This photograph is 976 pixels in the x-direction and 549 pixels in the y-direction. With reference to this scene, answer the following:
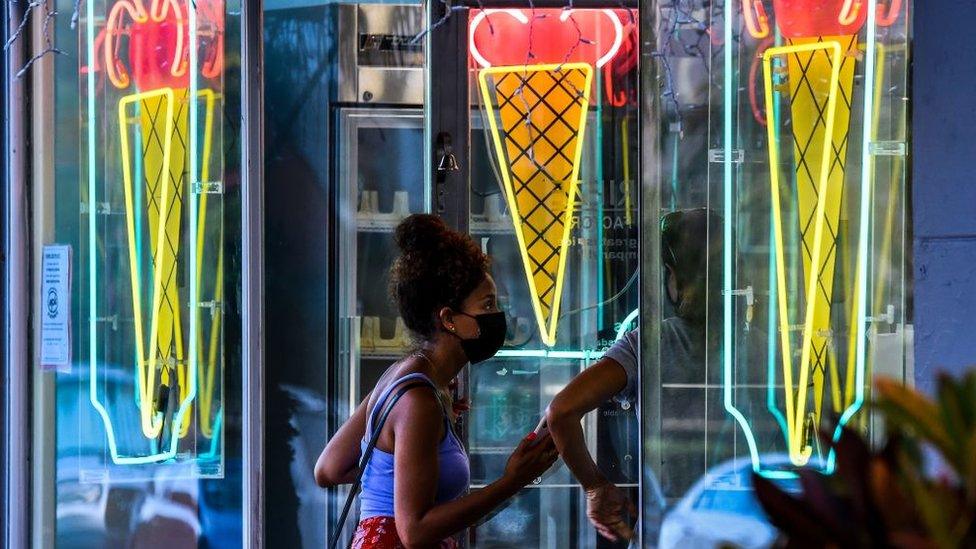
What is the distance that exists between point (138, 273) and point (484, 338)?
6.84ft

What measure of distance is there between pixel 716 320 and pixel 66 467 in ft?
7.54

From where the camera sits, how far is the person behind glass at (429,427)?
2303 mm

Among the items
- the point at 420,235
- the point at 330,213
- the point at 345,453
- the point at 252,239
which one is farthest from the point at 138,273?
the point at 420,235

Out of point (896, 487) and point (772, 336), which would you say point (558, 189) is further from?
point (896, 487)

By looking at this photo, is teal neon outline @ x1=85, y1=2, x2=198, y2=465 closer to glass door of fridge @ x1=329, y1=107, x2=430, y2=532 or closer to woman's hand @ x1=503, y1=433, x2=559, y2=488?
glass door of fridge @ x1=329, y1=107, x2=430, y2=532

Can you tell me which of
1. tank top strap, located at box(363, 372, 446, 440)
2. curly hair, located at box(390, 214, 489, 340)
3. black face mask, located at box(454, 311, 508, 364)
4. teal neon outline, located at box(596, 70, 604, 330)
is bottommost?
tank top strap, located at box(363, 372, 446, 440)

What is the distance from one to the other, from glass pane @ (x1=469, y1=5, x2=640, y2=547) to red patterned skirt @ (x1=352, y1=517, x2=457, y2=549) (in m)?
2.04

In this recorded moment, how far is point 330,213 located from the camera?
184 inches

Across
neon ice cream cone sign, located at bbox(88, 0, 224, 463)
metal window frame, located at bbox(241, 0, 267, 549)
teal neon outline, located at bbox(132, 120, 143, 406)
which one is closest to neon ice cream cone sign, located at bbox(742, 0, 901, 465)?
metal window frame, located at bbox(241, 0, 267, 549)

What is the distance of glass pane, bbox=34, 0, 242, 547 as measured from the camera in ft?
13.6

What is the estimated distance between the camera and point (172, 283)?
4.25 m

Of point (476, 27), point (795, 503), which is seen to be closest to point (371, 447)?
point (795, 503)

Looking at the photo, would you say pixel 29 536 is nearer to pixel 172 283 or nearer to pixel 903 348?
pixel 172 283

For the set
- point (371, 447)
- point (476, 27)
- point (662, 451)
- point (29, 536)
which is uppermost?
point (476, 27)
